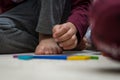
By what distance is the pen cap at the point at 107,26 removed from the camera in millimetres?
408

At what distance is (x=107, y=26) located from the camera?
42 centimetres

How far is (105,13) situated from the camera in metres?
0.42

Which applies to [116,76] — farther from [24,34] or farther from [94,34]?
[24,34]

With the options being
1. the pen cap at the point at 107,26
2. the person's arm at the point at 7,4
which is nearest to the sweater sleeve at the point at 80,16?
the person's arm at the point at 7,4

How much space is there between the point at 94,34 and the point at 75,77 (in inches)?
3.4

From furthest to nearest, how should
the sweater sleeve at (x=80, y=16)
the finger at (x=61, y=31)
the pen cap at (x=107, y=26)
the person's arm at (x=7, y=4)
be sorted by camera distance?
the person's arm at (x=7, y=4), the sweater sleeve at (x=80, y=16), the finger at (x=61, y=31), the pen cap at (x=107, y=26)

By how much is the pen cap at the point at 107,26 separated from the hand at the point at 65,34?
34 cm

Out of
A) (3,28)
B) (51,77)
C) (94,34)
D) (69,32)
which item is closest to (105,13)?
(94,34)

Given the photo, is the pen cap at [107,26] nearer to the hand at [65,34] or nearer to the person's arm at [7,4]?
the hand at [65,34]

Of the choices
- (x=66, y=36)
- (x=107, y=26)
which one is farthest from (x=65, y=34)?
(x=107, y=26)

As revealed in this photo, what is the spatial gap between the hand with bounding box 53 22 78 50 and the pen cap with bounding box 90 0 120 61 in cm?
34

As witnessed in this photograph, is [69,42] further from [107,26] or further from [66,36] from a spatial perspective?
[107,26]

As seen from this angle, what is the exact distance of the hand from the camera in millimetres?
785

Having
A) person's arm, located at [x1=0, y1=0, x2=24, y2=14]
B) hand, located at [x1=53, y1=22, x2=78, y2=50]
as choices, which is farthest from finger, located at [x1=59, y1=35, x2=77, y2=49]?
person's arm, located at [x1=0, y1=0, x2=24, y2=14]
